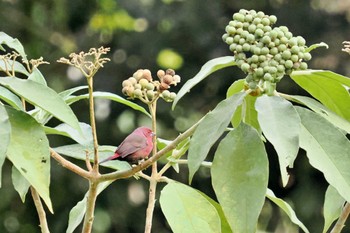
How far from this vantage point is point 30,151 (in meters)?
1.02

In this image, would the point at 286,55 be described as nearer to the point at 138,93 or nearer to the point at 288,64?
the point at 288,64

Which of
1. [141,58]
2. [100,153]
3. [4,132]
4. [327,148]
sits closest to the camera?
[4,132]

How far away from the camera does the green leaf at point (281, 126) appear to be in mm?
971

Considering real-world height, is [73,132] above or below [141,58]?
above

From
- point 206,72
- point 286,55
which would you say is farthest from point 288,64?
point 206,72

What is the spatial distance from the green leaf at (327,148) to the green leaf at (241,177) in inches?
2.4

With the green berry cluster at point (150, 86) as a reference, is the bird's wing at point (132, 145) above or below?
below

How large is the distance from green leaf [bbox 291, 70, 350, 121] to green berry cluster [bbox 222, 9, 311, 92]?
66 millimetres

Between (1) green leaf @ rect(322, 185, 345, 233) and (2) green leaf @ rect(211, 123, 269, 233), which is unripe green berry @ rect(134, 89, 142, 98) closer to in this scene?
(2) green leaf @ rect(211, 123, 269, 233)

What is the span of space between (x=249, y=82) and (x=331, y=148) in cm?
12

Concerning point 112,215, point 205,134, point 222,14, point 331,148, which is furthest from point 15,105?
point 222,14

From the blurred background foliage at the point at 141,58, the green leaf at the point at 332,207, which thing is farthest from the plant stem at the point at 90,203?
the blurred background foliage at the point at 141,58

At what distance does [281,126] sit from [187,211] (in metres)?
0.20

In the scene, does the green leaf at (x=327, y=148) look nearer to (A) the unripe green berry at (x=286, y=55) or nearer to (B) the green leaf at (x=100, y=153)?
(A) the unripe green berry at (x=286, y=55)
